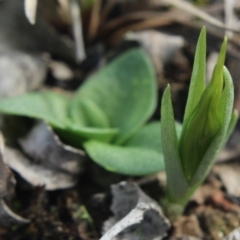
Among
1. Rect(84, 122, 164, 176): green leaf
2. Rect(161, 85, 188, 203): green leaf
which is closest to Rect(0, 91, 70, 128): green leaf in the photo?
Rect(84, 122, 164, 176): green leaf

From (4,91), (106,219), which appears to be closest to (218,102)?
(106,219)

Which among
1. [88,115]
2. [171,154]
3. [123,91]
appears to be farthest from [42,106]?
[171,154]

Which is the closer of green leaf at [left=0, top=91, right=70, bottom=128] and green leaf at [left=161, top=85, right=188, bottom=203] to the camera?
green leaf at [left=161, top=85, right=188, bottom=203]

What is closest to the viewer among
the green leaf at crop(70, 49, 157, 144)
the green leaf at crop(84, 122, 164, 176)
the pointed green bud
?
the pointed green bud

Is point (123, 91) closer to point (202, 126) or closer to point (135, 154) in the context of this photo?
point (135, 154)

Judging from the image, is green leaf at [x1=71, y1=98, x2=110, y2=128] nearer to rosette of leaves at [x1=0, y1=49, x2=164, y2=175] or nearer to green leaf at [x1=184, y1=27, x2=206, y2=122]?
rosette of leaves at [x1=0, y1=49, x2=164, y2=175]

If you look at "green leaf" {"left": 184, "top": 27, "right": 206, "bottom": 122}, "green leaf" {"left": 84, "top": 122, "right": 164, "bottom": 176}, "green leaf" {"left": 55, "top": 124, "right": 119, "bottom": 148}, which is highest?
"green leaf" {"left": 184, "top": 27, "right": 206, "bottom": 122}

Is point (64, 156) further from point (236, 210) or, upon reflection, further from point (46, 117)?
point (236, 210)
